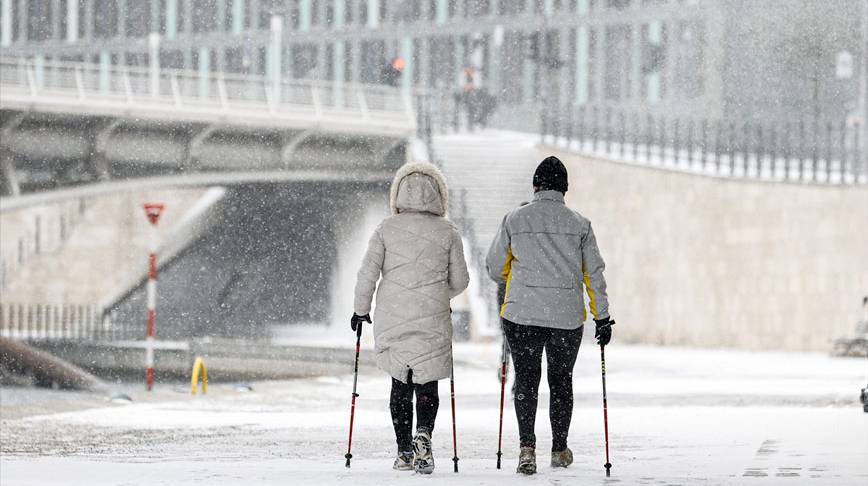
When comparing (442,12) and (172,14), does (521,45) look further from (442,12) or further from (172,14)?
(172,14)

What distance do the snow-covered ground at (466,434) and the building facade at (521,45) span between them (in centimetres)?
2518

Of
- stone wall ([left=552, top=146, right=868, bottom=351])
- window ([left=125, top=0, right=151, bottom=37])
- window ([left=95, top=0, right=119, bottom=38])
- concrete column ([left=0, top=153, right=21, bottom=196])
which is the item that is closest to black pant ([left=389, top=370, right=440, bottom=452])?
stone wall ([left=552, top=146, right=868, bottom=351])

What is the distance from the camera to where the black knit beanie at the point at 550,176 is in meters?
8.13

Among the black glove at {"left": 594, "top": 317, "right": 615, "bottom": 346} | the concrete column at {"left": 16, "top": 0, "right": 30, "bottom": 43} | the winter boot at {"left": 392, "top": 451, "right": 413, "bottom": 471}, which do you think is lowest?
the winter boot at {"left": 392, "top": 451, "right": 413, "bottom": 471}

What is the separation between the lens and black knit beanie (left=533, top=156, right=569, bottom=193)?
8133 mm

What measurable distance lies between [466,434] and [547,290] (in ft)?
12.2

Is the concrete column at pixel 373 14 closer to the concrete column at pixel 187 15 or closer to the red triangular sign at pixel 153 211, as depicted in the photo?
the concrete column at pixel 187 15

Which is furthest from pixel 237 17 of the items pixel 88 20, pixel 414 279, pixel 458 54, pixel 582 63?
pixel 414 279

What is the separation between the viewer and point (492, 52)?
69.7m

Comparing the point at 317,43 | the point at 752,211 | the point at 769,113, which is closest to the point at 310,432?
the point at 752,211

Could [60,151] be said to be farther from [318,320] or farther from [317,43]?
[317,43]

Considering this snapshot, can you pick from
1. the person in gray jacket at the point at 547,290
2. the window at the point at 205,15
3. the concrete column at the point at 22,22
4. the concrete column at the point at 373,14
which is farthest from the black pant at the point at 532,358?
the concrete column at the point at 22,22

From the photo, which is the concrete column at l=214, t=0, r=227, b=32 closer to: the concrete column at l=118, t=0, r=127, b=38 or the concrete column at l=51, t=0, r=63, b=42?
the concrete column at l=118, t=0, r=127, b=38

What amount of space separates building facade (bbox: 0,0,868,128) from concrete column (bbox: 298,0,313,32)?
42 millimetres
